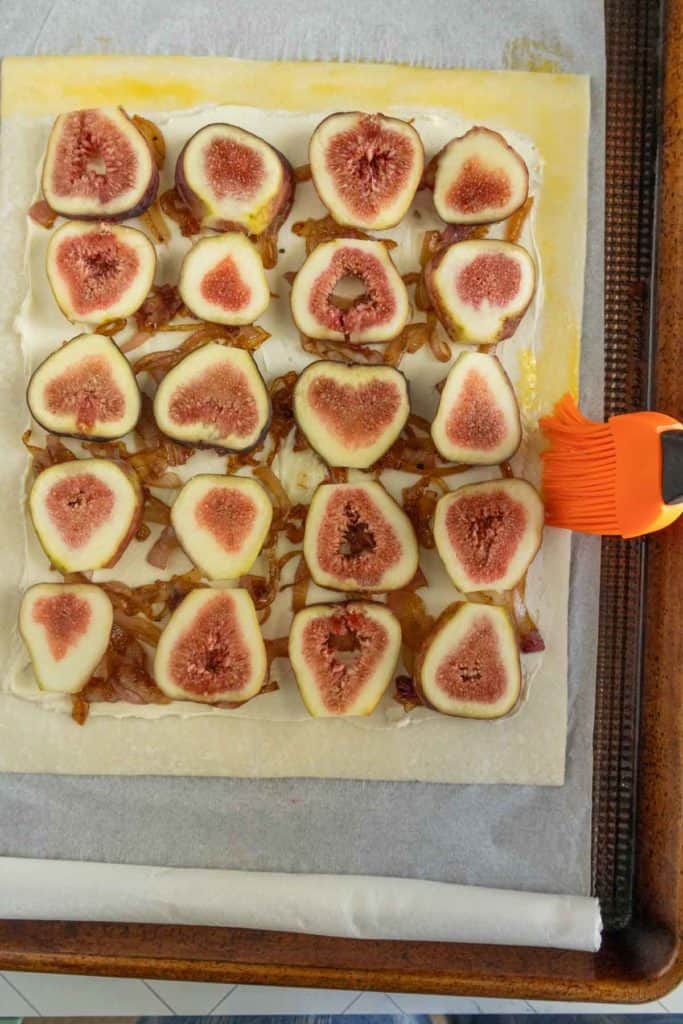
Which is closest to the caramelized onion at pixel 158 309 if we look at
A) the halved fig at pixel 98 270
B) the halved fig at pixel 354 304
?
the halved fig at pixel 98 270

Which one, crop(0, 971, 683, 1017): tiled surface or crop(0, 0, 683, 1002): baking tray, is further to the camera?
crop(0, 971, 683, 1017): tiled surface

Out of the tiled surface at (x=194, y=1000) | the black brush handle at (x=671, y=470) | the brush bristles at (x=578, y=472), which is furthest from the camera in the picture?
the tiled surface at (x=194, y=1000)

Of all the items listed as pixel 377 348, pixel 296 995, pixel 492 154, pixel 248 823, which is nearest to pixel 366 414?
pixel 377 348

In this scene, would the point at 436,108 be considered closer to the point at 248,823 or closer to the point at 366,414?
the point at 366,414

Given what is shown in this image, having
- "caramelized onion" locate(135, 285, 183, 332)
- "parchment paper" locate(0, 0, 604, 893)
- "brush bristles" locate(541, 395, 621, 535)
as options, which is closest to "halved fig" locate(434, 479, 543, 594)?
"brush bristles" locate(541, 395, 621, 535)

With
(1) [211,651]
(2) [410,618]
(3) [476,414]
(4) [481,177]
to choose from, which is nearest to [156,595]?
(1) [211,651]

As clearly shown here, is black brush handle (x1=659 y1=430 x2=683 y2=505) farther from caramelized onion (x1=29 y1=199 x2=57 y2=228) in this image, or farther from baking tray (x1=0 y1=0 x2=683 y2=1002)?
caramelized onion (x1=29 y1=199 x2=57 y2=228)

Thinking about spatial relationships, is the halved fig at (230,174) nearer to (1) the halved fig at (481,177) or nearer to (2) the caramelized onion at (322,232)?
(2) the caramelized onion at (322,232)
